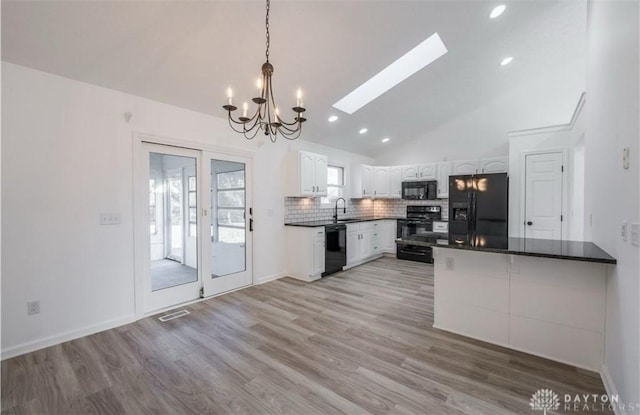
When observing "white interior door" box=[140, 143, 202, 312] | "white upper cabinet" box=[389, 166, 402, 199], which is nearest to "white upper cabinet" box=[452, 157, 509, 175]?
"white upper cabinet" box=[389, 166, 402, 199]

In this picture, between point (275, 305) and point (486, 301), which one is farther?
point (275, 305)

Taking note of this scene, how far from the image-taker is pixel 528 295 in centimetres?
242

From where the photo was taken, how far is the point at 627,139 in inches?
63.2

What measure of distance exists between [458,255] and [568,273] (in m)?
0.82

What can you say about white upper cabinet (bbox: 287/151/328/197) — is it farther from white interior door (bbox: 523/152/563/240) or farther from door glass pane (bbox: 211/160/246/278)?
white interior door (bbox: 523/152/563/240)

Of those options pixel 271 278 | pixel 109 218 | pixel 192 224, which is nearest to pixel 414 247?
pixel 271 278

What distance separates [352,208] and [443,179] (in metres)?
2.16

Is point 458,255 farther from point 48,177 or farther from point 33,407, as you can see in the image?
point 48,177

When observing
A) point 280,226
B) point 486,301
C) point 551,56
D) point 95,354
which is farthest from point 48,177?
point 551,56

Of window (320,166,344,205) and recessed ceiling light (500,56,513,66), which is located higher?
recessed ceiling light (500,56,513,66)

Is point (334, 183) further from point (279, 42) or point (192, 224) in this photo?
point (279, 42)

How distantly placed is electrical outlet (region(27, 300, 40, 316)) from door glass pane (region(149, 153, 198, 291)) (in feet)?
3.24

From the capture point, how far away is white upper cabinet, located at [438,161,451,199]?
5965mm

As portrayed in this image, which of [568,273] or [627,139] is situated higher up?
[627,139]
